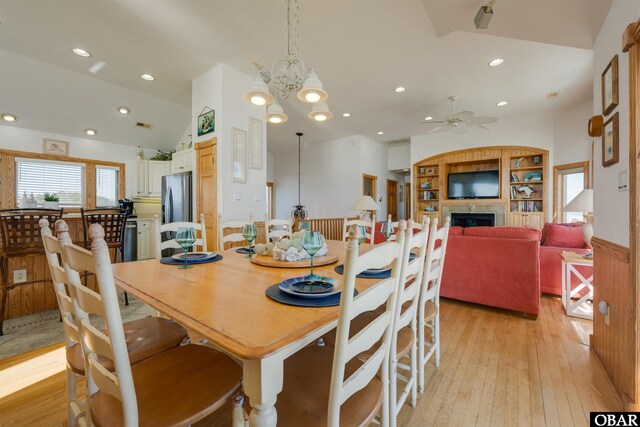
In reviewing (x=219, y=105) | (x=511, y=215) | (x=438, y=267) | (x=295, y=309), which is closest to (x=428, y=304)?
(x=438, y=267)

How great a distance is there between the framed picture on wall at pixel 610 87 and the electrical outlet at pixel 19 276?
16.2 ft

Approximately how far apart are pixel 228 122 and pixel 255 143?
0.51 metres

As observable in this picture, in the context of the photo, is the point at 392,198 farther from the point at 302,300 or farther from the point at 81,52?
the point at 302,300

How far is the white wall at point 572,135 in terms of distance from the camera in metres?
5.11

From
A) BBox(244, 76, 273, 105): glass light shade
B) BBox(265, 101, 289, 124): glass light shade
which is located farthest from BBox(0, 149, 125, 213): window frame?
BBox(244, 76, 273, 105): glass light shade

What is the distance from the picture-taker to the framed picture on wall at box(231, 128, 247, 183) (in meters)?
3.68

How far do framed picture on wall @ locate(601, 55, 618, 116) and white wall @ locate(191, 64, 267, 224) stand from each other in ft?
11.8

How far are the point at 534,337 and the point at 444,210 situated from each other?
191 inches

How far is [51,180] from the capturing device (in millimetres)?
4719

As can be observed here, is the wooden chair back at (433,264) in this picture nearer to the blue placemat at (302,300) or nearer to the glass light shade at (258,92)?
the blue placemat at (302,300)

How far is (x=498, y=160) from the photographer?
6289mm

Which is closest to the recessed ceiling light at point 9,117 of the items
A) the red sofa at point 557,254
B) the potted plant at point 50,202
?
the potted plant at point 50,202

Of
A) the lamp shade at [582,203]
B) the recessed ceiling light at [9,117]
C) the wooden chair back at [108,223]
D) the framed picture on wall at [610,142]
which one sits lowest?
the wooden chair back at [108,223]

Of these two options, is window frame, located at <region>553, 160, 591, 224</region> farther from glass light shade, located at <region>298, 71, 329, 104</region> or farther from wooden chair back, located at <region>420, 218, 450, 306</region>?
glass light shade, located at <region>298, 71, 329, 104</region>
